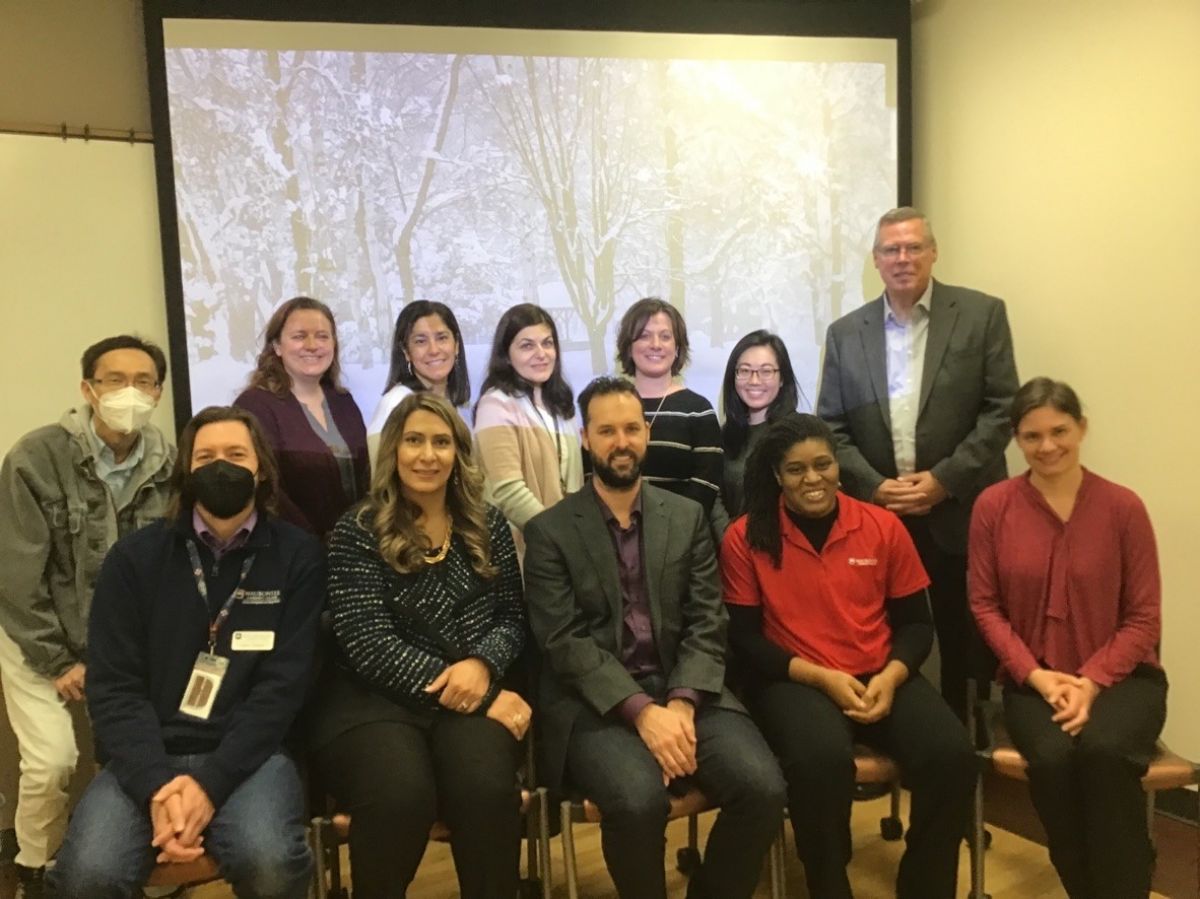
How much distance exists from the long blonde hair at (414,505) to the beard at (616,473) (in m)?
0.33

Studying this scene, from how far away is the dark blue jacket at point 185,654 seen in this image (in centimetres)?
219

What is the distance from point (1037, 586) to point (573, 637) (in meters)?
1.30

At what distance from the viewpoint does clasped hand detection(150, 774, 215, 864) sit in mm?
2049

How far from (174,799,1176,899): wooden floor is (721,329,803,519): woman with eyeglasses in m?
1.16

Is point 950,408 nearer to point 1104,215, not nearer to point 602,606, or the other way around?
point 1104,215

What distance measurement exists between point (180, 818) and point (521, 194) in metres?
2.42

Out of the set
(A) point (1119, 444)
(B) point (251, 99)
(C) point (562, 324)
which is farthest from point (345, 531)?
(A) point (1119, 444)

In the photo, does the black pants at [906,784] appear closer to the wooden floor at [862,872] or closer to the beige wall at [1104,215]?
the wooden floor at [862,872]

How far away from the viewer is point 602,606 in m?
2.53

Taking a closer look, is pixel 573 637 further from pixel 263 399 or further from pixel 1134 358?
pixel 1134 358

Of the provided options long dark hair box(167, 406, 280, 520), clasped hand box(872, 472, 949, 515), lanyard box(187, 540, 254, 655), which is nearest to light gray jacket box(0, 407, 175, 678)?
long dark hair box(167, 406, 280, 520)

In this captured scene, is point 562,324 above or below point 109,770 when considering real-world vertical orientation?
above

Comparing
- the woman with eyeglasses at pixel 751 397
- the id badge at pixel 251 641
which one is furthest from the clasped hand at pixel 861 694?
the id badge at pixel 251 641

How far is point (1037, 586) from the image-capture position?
2.60 m
